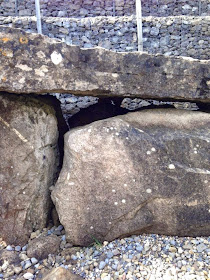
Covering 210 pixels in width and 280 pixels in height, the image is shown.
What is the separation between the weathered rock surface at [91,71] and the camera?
2494mm

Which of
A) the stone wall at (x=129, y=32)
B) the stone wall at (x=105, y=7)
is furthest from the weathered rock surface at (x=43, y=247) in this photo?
the stone wall at (x=105, y=7)

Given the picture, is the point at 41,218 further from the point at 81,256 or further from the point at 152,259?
the point at 152,259

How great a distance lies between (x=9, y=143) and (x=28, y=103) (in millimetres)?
407

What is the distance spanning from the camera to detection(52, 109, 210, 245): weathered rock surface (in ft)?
8.41

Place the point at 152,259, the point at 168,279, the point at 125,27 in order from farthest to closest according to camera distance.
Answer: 1. the point at 125,27
2. the point at 152,259
3. the point at 168,279

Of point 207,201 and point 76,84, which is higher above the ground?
point 76,84

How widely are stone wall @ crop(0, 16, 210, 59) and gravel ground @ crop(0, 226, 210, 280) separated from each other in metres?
3.71

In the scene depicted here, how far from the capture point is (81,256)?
2.48 meters

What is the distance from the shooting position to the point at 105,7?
792cm

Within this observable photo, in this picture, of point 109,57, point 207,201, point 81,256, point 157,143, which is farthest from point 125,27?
point 81,256

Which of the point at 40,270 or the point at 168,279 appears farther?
the point at 40,270

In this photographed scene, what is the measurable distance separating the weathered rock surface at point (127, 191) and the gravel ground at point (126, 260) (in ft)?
0.30

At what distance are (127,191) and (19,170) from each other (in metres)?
0.97

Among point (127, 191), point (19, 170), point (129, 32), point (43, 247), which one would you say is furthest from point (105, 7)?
point (43, 247)
